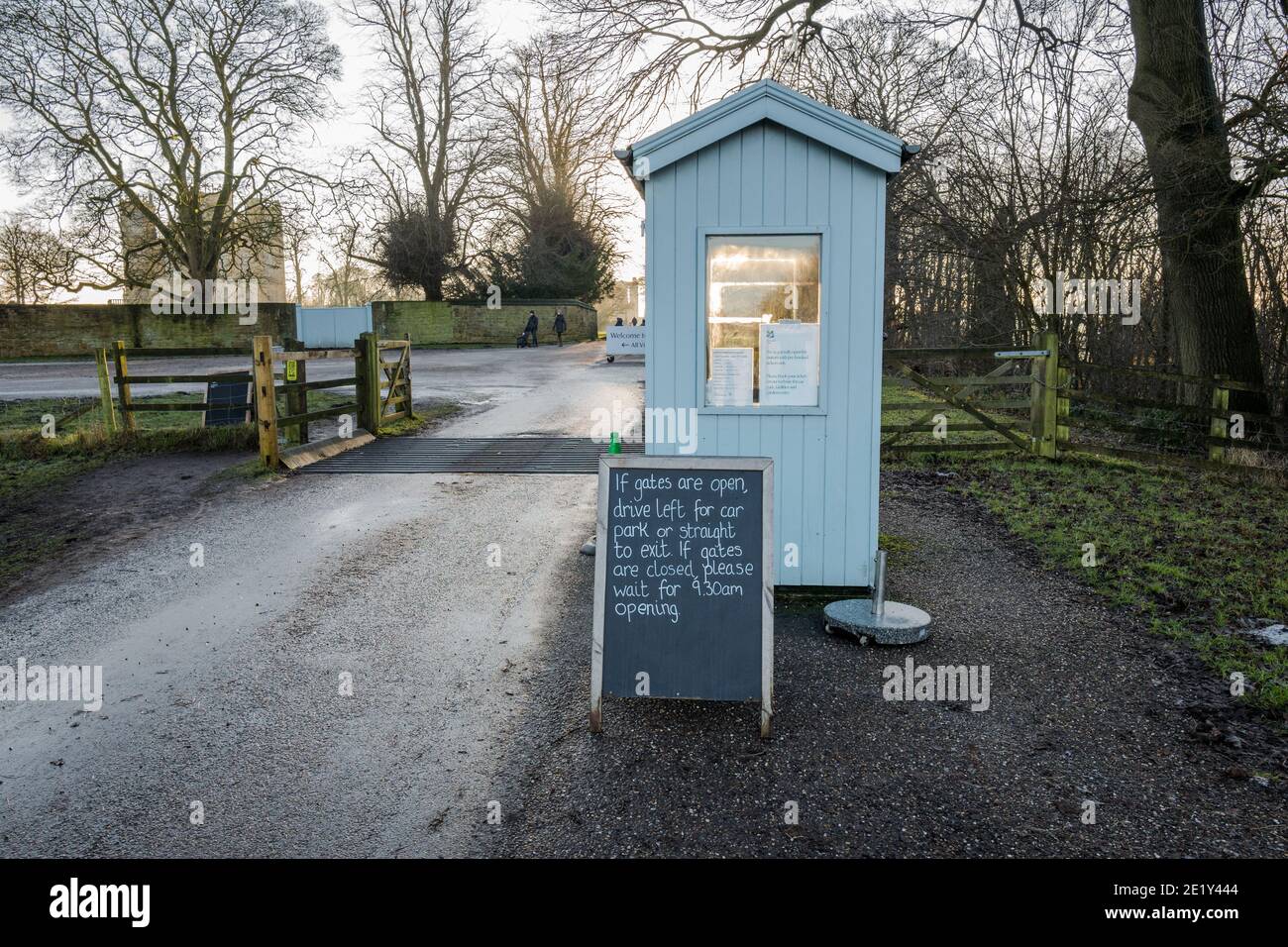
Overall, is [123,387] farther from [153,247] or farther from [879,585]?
[153,247]

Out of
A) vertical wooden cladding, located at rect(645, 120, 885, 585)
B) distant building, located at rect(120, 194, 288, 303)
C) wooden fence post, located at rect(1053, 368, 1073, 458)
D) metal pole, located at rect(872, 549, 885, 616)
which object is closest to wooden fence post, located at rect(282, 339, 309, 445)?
vertical wooden cladding, located at rect(645, 120, 885, 585)

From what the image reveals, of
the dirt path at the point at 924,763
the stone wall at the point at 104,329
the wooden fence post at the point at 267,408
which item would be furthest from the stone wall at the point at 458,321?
the dirt path at the point at 924,763

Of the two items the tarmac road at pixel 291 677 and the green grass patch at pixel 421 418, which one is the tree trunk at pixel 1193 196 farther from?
the green grass patch at pixel 421 418

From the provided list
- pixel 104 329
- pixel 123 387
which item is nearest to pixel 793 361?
pixel 123 387

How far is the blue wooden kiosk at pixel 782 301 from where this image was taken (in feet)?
19.4

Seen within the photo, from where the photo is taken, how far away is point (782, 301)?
6156 mm

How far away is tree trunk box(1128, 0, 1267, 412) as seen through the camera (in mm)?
10273

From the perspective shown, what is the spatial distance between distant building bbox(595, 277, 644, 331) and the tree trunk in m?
35.4

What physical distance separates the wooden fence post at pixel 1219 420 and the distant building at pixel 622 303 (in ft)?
121

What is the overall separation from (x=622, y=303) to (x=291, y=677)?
67.1 metres

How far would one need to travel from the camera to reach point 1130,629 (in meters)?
5.66

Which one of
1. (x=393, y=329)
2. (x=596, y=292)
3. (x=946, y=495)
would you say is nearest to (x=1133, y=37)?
(x=946, y=495)

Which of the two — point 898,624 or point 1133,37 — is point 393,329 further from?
point 898,624

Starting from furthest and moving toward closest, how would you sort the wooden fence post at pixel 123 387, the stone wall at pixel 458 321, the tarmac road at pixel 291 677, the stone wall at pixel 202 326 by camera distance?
1. the stone wall at pixel 458 321
2. the stone wall at pixel 202 326
3. the wooden fence post at pixel 123 387
4. the tarmac road at pixel 291 677
